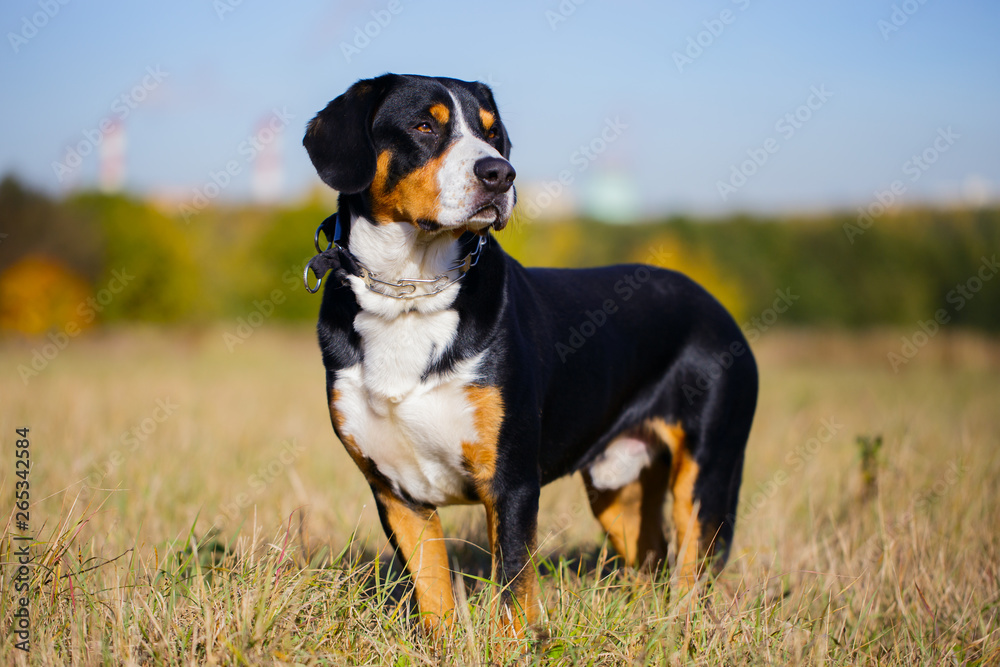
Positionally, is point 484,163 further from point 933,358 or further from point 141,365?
point 933,358

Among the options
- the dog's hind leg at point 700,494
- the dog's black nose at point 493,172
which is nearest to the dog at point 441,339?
the dog's black nose at point 493,172

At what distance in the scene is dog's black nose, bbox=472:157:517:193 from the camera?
2.60 metres

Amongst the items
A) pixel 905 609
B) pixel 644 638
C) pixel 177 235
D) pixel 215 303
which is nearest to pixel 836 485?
pixel 905 609

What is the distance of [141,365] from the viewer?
13.1 m

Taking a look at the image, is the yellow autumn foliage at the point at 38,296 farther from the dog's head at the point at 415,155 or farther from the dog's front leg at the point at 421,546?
the dog's front leg at the point at 421,546

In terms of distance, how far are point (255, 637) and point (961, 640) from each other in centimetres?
249

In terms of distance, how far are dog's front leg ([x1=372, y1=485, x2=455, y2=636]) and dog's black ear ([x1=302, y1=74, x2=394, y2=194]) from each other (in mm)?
1117

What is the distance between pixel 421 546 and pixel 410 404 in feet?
1.95

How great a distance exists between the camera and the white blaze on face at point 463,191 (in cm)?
262

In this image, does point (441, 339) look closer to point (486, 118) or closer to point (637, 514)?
point (486, 118)

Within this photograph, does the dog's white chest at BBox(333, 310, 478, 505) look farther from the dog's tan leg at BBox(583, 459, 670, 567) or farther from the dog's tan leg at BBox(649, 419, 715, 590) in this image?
the dog's tan leg at BBox(583, 459, 670, 567)

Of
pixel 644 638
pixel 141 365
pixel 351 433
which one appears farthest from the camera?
pixel 141 365

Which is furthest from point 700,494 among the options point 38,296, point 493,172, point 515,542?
point 38,296

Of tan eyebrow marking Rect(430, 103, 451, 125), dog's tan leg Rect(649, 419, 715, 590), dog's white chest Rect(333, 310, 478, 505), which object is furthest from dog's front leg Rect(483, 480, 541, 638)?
tan eyebrow marking Rect(430, 103, 451, 125)
